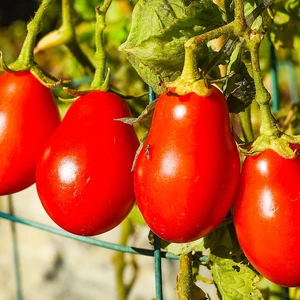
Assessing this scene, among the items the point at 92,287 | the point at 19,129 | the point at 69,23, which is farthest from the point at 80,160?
the point at 92,287

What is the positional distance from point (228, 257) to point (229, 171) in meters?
0.22

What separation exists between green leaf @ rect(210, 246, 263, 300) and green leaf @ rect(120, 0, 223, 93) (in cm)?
22

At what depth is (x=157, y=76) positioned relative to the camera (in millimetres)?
667

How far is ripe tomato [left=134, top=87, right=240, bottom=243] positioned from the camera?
56cm

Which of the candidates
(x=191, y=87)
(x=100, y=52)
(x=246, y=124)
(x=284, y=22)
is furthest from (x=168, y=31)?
(x=284, y=22)

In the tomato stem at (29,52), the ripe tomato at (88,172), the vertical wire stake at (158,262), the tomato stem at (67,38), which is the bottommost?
the vertical wire stake at (158,262)

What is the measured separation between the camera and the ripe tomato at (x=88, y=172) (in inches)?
25.6

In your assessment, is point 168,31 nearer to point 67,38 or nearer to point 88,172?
Answer: point 88,172

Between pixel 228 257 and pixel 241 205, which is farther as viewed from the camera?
pixel 228 257

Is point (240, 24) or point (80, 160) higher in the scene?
point (240, 24)

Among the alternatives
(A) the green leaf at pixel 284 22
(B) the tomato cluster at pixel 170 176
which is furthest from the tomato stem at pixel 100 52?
(A) the green leaf at pixel 284 22

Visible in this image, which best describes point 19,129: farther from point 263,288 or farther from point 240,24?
point 263,288

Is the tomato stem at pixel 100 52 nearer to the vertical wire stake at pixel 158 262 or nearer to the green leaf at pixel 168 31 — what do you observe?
the green leaf at pixel 168 31

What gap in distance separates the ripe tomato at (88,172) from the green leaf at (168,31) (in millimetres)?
68
